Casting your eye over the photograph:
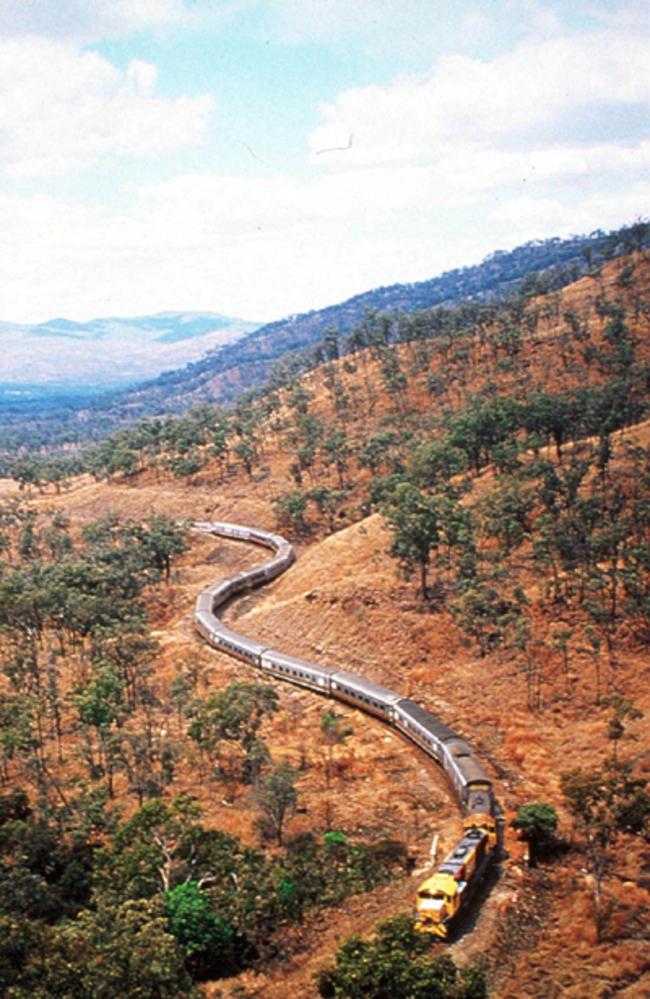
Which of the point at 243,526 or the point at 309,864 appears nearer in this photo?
the point at 309,864

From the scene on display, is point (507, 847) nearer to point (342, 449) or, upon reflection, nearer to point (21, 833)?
point (21, 833)

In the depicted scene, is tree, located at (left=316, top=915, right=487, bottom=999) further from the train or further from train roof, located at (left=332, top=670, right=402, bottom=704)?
train roof, located at (left=332, top=670, right=402, bottom=704)

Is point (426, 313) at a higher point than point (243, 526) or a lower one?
higher

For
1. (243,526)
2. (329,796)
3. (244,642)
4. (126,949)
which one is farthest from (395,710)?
(243,526)

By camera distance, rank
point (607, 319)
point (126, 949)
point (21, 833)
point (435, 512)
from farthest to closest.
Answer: point (607, 319)
point (435, 512)
point (21, 833)
point (126, 949)

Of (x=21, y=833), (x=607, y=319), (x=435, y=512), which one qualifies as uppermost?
(x=607, y=319)

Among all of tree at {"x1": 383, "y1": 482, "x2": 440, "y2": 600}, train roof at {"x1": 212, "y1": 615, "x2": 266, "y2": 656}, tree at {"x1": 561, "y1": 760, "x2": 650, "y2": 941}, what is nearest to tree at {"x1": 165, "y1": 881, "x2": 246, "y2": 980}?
tree at {"x1": 561, "y1": 760, "x2": 650, "y2": 941}

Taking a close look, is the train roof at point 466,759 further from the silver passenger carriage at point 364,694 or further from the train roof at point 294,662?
the train roof at point 294,662
